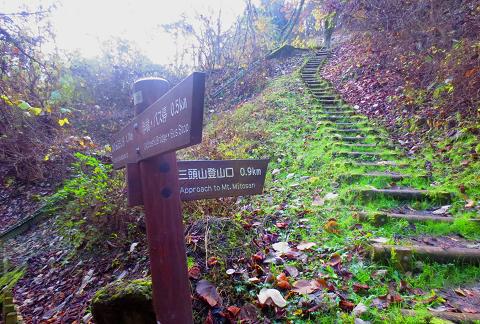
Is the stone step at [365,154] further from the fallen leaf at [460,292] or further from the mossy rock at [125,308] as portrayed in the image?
the mossy rock at [125,308]

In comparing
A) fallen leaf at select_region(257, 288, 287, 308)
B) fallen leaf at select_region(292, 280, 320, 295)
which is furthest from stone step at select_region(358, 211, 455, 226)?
fallen leaf at select_region(257, 288, 287, 308)

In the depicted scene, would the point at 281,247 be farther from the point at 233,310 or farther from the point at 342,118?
the point at 342,118

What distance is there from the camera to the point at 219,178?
252 cm

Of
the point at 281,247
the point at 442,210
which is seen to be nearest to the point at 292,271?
the point at 281,247

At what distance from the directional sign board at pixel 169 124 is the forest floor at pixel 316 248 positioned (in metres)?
1.35

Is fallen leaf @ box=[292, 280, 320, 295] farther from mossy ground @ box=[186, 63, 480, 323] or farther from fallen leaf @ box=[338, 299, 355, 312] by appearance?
fallen leaf @ box=[338, 299, 355, 312]

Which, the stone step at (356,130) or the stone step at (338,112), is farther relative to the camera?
the stone step at (338,112)

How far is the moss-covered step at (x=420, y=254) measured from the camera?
9.68 ft

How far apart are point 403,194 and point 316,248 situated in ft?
6.22

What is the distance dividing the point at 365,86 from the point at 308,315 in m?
8.83

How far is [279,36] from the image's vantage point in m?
21.7

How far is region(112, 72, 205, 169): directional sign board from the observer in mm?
1446

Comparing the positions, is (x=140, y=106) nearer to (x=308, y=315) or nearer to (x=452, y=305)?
(x=308, y=315)

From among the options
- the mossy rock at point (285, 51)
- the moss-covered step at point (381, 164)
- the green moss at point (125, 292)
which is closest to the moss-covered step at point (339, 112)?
the moss-covered step at point (381, 164)
